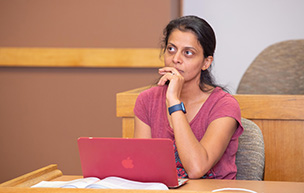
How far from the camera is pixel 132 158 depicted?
46.6 inches

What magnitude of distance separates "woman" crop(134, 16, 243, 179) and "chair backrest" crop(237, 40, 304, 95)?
1.03 meters

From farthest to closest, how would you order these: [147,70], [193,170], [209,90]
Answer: [147,70] < [209,90] < [193,170]

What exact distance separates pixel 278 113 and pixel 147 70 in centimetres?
133

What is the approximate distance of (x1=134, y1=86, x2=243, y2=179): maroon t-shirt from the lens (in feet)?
5.45

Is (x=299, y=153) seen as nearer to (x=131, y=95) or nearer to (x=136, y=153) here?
(x=131, y=95)

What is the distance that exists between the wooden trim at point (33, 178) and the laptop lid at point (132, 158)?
0.17 metres

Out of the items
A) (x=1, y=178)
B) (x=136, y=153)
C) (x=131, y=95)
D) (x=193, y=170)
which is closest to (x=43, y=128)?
(x=1, y=178)

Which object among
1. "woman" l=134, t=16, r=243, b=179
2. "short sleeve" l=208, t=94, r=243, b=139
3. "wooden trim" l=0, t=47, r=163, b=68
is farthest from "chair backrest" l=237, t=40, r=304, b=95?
"short sleeve" l=208, t=94, r=243, b=139

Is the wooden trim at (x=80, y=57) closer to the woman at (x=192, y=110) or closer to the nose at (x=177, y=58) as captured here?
the woman at (x=192, y=110)

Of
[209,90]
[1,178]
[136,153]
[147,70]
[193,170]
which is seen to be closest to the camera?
[136,153]

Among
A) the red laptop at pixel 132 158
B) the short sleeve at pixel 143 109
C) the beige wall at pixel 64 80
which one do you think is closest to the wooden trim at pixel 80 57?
the beige wall at pixel 64 80

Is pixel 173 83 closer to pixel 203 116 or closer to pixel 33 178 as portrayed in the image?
pixel 203 116

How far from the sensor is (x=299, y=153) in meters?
2.02

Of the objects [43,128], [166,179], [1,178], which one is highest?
[166,179]
